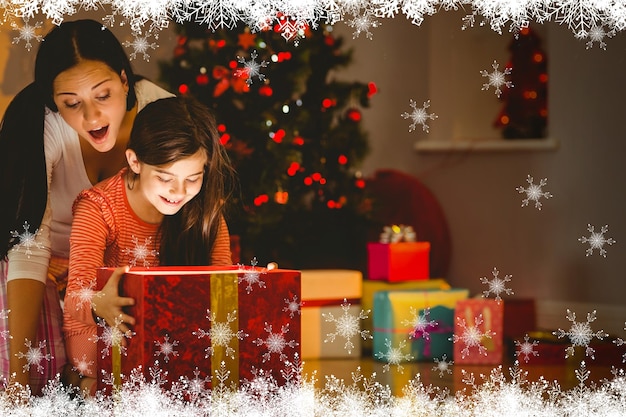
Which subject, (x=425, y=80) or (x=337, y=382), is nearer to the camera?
(x=337, y=382)

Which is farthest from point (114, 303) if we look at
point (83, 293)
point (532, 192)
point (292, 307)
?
point (532, 192)

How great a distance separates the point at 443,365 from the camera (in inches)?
123

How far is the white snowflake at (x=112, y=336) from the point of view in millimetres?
2330

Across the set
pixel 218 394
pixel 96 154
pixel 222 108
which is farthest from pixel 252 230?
pixel 218 394

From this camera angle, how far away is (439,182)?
4.11 m

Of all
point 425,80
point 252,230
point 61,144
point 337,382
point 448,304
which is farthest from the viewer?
point 425,80

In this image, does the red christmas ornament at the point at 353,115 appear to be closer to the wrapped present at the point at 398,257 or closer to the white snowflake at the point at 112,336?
the wrapped present at the point at 398,257

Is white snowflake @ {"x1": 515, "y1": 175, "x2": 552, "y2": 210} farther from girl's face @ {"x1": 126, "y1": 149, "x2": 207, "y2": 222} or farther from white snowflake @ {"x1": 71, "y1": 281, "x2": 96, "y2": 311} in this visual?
white snowflake @ {"x1": 71, "y1": 281, "x2": 96, "y2": 311}

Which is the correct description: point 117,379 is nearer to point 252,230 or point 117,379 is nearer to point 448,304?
point 252,230

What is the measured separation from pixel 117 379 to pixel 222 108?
4.12ft

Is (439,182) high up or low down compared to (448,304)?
up

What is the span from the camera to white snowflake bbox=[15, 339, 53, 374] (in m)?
2.55

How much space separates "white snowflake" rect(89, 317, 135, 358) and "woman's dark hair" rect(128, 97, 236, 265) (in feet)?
0.96
